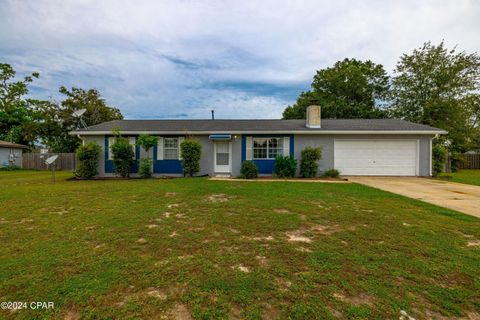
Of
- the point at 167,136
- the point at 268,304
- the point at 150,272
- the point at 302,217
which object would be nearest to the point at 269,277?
the point at 268,304

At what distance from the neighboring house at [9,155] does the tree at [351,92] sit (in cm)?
2713

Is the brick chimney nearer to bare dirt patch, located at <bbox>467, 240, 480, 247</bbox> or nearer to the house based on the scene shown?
the house

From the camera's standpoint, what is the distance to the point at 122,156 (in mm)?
11109

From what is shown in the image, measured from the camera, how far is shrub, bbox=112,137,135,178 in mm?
10992

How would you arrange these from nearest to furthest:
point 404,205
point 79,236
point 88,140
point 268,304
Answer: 1. point 268,304
2. point 79,236
3. point 404,205
4. point 88,140

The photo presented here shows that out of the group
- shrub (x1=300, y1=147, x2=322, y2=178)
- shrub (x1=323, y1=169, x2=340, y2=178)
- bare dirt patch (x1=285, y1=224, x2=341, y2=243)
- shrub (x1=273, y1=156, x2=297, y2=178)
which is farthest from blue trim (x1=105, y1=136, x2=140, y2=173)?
bare dirt patch (x1=285, y1=224, x2=341, y2=243)

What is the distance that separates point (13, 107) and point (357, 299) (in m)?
36.2

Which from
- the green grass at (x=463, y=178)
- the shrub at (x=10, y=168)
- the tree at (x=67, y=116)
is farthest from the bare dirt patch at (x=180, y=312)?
the tree at (x=67, y=116)

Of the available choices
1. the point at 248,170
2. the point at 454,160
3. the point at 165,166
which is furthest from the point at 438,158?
the point at 165,166

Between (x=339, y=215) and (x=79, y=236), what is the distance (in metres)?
4.73

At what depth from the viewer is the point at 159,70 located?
15.5 metres

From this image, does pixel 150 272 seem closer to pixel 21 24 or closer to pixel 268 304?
pixel 268 304

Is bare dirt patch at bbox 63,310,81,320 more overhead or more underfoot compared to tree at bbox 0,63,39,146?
more underfoot

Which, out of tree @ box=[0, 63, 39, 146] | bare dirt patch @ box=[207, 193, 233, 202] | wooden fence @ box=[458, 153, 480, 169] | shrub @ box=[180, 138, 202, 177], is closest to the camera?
bare dirt patch @ box=[207, 193, 233, 202]
